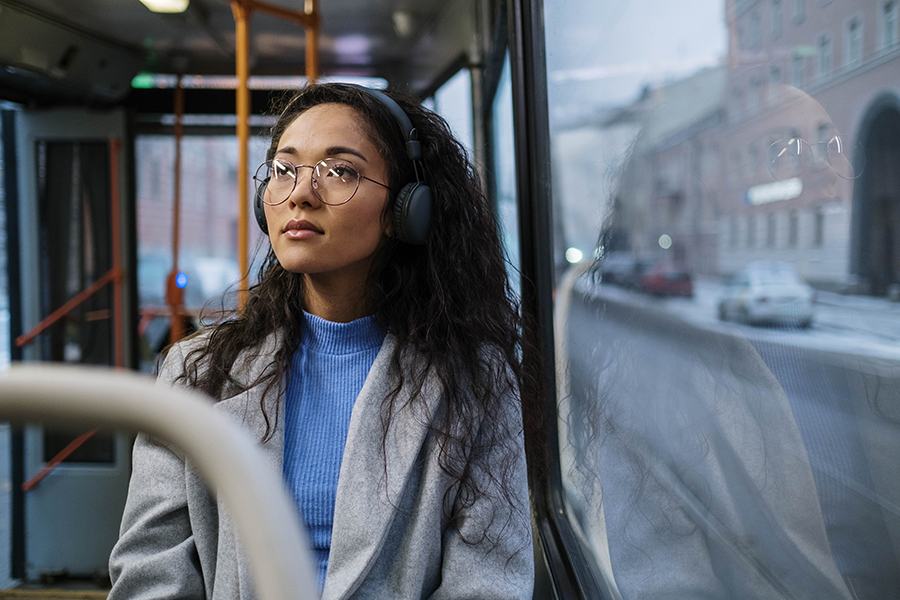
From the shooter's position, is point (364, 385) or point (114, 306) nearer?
point (364, 385)

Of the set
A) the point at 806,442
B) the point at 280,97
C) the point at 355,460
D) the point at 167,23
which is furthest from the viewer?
the point at 167,23

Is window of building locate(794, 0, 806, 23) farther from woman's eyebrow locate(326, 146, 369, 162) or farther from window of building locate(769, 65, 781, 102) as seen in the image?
woman's eyebrow locate(326, 146, 369, 162)

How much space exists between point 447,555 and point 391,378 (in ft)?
0.92

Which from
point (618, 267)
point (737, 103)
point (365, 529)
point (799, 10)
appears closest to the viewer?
point (799, 10)

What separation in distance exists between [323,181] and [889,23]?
0.78 m

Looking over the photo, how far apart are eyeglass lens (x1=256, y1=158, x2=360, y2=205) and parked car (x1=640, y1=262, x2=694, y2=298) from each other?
54cm

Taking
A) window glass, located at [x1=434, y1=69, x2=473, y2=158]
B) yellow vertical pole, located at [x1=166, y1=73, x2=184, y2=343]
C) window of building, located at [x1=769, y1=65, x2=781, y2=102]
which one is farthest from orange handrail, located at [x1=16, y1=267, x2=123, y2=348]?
window of building, located at [x1=769, y1=65, x2=781, y2=102]

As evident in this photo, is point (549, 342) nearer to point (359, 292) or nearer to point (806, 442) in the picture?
point (359, 292)

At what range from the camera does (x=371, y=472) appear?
38.6 inches

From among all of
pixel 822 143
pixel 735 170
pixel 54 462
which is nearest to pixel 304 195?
pixel 735 170

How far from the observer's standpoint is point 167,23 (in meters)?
2.93

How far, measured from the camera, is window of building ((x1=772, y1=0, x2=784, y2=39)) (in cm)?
56

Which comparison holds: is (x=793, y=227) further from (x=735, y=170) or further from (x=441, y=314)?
(x=441, y=314)

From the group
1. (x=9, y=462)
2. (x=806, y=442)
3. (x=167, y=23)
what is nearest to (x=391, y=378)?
(x=806, y=442)
